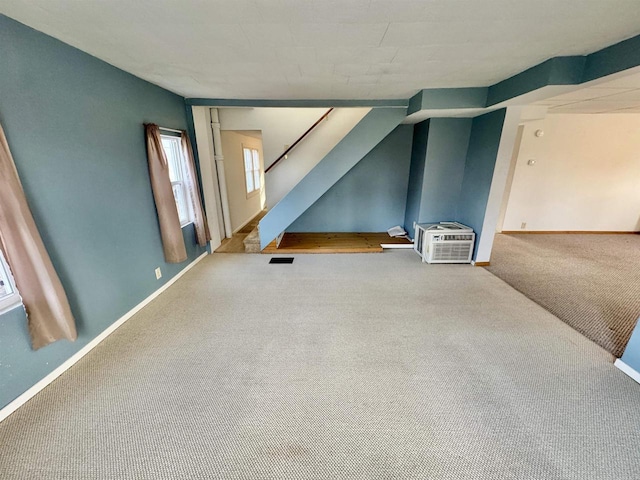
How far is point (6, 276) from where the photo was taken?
1529 millimetres

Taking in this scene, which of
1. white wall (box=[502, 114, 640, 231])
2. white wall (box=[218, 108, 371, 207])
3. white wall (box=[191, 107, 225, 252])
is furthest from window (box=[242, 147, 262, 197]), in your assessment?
white wall (box=[502, 114, 640, 231])

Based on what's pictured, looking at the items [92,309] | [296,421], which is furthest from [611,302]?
[92,309]

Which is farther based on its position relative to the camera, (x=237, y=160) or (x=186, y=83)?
(x=237, y=160)

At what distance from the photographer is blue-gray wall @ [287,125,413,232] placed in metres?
4.62

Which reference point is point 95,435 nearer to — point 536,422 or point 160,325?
point 160,325

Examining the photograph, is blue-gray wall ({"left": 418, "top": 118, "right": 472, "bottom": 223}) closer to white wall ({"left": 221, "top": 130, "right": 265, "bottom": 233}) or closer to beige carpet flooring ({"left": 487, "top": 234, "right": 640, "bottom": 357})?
beige carpet flooring ({"left": 487, "top": 234, "right": 640, "bottom": 357})

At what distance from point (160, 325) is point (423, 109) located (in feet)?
12.4

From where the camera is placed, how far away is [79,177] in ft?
6.34

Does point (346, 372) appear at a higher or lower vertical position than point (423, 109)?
lower

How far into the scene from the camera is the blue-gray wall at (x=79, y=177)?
5.06ft

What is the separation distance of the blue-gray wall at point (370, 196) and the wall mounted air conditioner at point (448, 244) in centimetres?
131

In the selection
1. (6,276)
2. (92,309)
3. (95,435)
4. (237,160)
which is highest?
(237,160)

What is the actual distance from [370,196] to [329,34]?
335 cm

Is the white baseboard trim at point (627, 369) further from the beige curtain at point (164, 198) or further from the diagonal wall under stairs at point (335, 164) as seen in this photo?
the beige curtain at point (164, 198)
